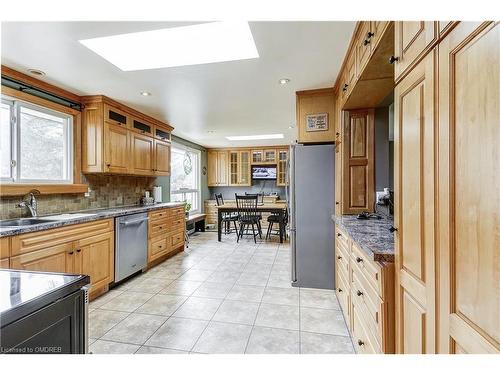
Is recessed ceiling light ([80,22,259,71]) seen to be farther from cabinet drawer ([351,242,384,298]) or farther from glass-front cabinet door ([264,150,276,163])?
glass-front cabinet door ([264,150,276,163])

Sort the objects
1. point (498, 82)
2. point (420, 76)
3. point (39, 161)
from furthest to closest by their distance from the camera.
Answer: point (39, 161) → point (420, 76) → point (498, 82)

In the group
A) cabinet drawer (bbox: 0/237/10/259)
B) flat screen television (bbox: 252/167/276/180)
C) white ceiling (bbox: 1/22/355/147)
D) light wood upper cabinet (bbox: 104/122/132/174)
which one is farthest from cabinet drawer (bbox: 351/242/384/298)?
flat screen television (bbox: 252/167/276/180)

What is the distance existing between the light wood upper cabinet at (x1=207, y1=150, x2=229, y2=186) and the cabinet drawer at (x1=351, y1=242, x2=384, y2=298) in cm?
574

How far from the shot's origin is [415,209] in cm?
94

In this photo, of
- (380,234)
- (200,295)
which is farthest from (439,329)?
(200,295)

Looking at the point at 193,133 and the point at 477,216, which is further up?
the point at 193,133

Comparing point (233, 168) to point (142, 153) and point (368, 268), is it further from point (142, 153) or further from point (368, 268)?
point (368, 268)

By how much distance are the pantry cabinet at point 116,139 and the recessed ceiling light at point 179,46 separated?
42.1 inches

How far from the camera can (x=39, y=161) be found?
272 cm

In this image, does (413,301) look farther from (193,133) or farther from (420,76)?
(193,133)

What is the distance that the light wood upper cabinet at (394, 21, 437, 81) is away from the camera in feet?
2.81

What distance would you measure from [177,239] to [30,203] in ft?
7.37

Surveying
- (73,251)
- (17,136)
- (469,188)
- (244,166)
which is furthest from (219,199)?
(469,188)

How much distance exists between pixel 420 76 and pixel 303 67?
158cm
